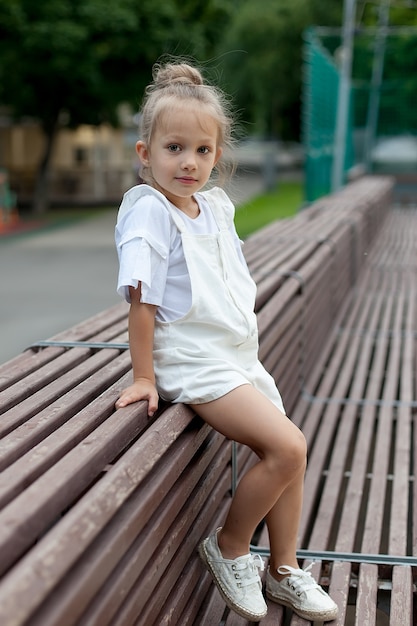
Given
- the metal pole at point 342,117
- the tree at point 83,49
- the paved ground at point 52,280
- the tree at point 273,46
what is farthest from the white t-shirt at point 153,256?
the tree at point 273,46

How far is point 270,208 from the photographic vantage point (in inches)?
990

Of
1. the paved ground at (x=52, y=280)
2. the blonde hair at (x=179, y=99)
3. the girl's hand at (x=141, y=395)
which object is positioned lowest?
the paved ground at (x=52, y=280)

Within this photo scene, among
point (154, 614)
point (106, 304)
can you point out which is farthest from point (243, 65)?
point (154, 614)

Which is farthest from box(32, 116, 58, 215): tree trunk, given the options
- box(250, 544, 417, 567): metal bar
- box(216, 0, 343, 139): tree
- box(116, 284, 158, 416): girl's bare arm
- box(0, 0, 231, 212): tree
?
box(116, 284, 158, 416): girl's bare arm

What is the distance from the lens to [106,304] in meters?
10.6

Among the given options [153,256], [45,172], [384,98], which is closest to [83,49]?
[45,172]

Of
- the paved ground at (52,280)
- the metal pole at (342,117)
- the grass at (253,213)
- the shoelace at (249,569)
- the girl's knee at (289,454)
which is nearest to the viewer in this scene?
the girl's knee at (289,454)

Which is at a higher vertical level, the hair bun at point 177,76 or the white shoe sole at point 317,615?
the hair bun at point 177,76

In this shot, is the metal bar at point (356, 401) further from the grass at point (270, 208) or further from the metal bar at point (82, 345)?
the grass at point (270, 208)

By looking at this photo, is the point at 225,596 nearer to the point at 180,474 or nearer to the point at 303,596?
the point at 303,596

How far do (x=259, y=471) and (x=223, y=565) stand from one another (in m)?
0.29

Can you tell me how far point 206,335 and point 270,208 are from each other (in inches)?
896

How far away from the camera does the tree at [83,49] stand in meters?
21.5

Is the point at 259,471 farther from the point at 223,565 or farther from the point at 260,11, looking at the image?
the point at 260,11
